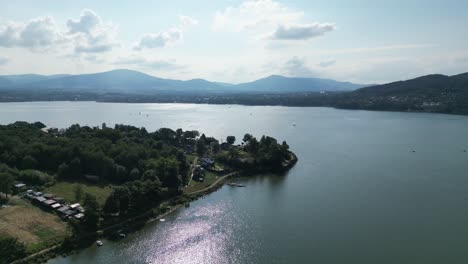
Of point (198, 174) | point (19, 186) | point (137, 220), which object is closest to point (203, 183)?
point (198, 174)

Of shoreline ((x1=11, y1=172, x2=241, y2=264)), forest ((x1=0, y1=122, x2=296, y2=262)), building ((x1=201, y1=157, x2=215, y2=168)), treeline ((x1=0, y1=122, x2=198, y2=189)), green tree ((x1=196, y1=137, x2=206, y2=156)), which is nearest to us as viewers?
shoreline ((x1=11, y1=172, x2=241, y2=264))

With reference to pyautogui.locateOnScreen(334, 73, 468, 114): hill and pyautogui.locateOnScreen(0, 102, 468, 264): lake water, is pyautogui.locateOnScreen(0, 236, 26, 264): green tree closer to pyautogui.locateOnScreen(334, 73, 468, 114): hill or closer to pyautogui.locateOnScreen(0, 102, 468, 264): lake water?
pyautogui.locateOnScreen(0, 102, 468, 264): lake water

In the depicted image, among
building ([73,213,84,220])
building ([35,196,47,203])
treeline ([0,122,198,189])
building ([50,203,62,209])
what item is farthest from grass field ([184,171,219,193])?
building ([35,196,47,203])

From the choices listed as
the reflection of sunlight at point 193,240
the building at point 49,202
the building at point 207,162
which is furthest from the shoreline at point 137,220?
the building at point 49,202

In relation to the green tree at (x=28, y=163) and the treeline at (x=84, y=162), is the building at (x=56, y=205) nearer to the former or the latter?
the treeline at (x=84, y=162)

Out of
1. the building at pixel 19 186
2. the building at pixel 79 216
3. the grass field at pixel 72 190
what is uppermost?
the building at pixel 19 186

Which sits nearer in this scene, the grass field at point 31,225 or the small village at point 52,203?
the grass field at point 31,225

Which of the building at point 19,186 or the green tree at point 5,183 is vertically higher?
the green tree at point 5,183
